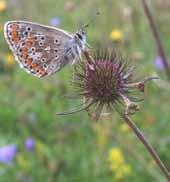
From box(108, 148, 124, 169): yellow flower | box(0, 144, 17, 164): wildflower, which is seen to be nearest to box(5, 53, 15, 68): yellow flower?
box(0, 144, 17, 164): wildflower

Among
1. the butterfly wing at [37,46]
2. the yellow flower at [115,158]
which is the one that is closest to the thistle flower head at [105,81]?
the butterfly wing at [37,46]

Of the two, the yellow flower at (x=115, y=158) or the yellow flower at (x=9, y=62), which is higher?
the yellow flower at (x=9, y=62)

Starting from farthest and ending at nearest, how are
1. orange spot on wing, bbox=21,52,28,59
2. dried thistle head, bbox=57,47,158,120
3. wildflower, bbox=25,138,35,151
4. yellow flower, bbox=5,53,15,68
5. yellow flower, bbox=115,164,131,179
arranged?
yellow flower, bbox=5,53,15,68 < wildflower, bbox=25,138,35,151 < yellow flower, bbox=115,164,131,179 < orange spot on wing, bbox=21,52,28,59 < dried thistle head, bbox=57,47,158,120

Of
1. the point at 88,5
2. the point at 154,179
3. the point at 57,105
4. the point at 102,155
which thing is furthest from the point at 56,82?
the point at 88,5

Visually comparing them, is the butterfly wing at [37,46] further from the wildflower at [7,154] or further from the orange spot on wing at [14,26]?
the wildflower at [7,154]

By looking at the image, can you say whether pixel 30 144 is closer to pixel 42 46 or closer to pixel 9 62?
pixel 9 62

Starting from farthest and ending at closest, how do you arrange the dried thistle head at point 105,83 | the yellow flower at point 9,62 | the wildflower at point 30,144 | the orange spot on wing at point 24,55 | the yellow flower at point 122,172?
the yellow flower at point 9,62
the wildflower at point 30,144
the yellow flower at point 122,172
the orange spot on wing at point 24,55
the dried thistle head at point 105,83

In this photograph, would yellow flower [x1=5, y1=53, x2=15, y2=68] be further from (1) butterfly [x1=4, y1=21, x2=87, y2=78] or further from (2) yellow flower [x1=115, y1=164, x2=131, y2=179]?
(1) butterfly [x1=4, y1=21, x2=87, y2=78]
